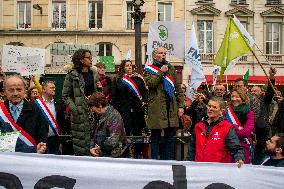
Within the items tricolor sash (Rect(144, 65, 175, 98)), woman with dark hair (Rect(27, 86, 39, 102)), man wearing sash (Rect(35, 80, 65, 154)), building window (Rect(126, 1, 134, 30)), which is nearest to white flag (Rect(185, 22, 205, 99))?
tricolor sash (Rect(144, 65, 175, 98))

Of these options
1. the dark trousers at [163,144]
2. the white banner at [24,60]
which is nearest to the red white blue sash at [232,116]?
the dark trousers at [163,144]

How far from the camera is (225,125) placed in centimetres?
585

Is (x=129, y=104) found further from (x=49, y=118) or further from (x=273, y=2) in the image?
(x=273, y=2)

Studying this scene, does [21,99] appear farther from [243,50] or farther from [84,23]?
[84,23]

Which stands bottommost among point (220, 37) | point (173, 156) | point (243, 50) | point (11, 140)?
point (173, 156)

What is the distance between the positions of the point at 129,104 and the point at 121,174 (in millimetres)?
3820

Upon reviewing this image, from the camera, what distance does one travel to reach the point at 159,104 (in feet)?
26.2

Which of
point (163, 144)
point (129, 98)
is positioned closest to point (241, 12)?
point (129, 98)

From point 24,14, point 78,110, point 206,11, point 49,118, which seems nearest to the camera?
point 78,110

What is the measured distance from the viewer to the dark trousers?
26.0ft

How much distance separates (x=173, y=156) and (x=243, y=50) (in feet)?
9.38

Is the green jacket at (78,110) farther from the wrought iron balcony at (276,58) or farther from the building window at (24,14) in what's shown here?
the wrought iron balcony at (276,58)

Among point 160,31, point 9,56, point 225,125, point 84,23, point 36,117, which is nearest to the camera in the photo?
point 36,117

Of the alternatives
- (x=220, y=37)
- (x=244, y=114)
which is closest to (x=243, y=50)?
(x=244, y=114)
